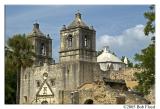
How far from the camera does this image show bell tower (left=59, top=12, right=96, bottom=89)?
3628 cm

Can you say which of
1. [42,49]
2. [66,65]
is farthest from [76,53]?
[42,49]

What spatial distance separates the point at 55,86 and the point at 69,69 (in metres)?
1.69

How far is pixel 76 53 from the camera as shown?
3672 centimetres

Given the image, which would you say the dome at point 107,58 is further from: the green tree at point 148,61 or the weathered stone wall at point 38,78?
the green tree at point 148,61

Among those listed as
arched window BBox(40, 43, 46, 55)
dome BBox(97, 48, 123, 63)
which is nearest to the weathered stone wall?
arched window BBox(40, 43, 46, 55)

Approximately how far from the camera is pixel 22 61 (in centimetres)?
2469

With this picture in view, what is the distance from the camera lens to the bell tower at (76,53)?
3628cm

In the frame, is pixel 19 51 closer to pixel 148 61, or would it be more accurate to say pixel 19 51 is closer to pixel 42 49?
pixel 148 61

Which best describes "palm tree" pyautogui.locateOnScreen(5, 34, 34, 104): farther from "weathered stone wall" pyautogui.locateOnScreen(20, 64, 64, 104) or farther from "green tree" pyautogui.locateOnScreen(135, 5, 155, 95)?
"weathered stone wall" pyautogui.locateOnScreen(20, 64, 64, 104)

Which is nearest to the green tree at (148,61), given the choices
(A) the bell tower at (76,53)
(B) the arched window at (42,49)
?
(A) the bell tower at (76,53)

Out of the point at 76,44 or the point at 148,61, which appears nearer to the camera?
the point at 148,61

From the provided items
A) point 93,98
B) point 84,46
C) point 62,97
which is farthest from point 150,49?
point 84,46
